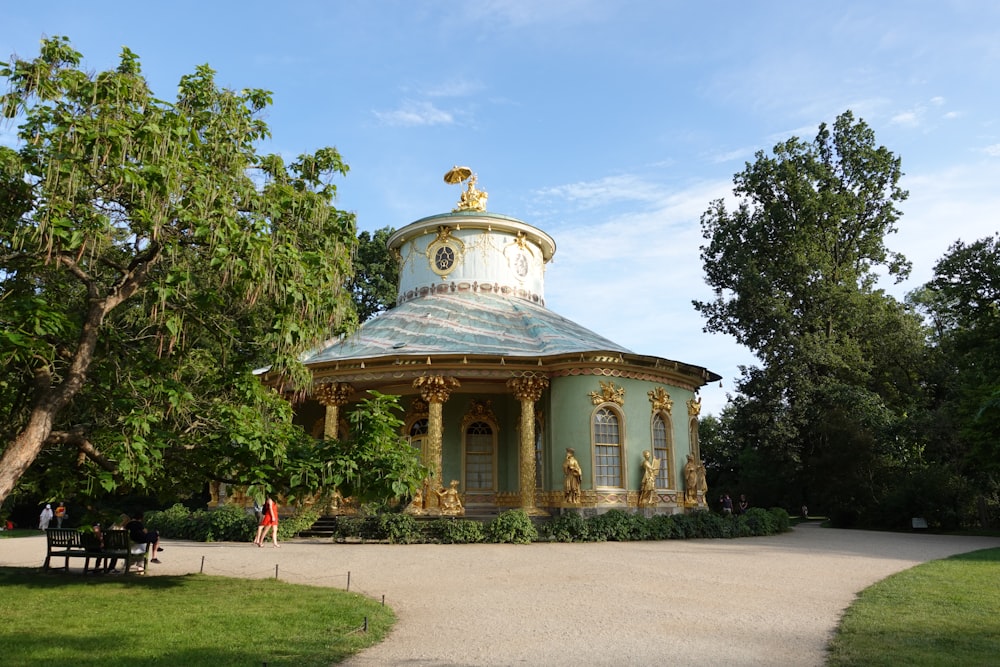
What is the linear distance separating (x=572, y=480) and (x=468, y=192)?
13.8 m

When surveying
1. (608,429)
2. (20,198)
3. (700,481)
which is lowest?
(700,481)

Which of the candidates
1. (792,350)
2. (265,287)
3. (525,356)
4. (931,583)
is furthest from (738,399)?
(265,287)

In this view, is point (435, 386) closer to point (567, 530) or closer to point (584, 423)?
point (584, 423)

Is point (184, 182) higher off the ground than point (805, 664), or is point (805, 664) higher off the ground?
point (184, 182)

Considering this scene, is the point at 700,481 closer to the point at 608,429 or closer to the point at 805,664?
the point at 608,429

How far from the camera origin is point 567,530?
58.6ft

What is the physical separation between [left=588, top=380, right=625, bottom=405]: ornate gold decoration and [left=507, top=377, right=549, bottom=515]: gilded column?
4.62 ft

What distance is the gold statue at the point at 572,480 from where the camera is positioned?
1911 cm

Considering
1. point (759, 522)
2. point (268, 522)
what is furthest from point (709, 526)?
point (268, 522)

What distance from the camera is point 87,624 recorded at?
7199 mm

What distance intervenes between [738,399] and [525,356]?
17299 mm

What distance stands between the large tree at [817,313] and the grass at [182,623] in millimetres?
25088

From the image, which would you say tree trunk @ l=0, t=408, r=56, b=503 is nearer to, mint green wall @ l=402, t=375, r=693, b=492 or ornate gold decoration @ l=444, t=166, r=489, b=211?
mint green wall @ l=402, t=375, r=693, b=492

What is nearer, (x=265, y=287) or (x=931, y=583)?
(x=265, y=287)
